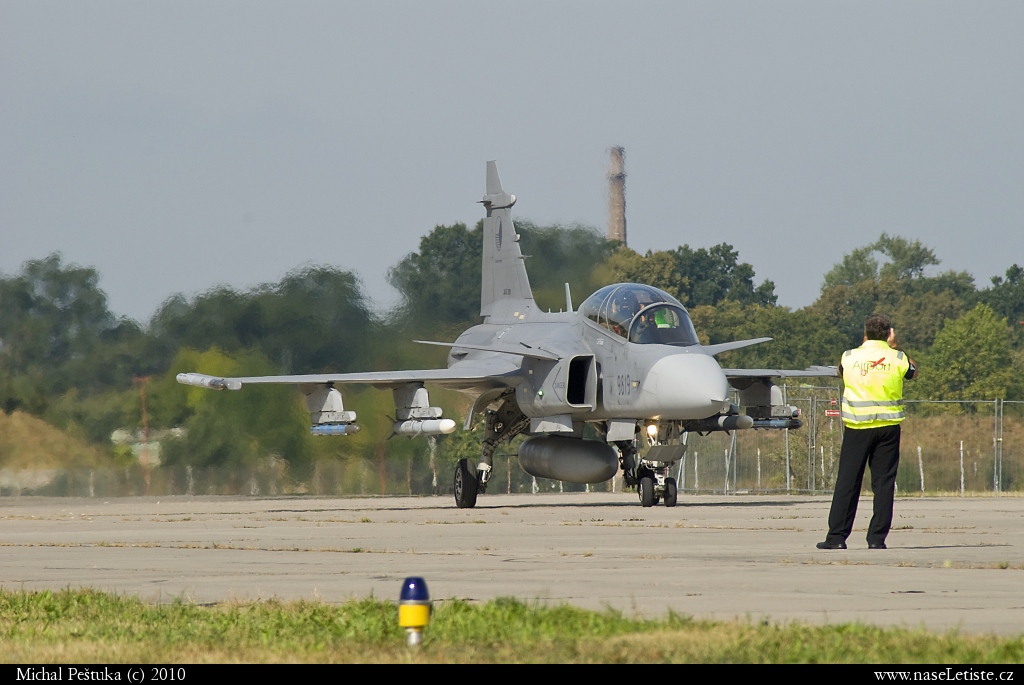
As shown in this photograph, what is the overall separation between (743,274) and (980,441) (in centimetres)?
4582

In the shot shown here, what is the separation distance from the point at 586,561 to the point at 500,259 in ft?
54.8

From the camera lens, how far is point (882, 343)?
428 inches

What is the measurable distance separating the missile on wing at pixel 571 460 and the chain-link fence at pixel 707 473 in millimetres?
3817

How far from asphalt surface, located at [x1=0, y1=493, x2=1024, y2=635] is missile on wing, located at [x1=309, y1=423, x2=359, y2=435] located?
3.55 meters

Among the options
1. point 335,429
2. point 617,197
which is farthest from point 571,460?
point 617,197

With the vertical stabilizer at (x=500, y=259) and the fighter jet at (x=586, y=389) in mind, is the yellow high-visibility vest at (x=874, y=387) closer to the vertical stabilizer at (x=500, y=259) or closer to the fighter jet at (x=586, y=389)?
the fighter jet at (x=586, y=389)

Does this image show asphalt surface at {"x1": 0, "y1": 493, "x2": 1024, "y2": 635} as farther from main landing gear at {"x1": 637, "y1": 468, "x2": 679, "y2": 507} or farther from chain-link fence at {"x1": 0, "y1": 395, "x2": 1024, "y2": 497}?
chain-link fence at {"x1": 0, "y1": 395, "x2": 1024, "y2": 497}

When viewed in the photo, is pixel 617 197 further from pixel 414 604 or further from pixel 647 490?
pixel 414 604

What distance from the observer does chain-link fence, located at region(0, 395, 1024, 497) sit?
91.5 ft

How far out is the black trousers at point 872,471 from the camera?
1069 centimetres

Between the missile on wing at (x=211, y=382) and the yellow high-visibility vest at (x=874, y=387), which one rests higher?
the missile on wing at (x=211, y=382)

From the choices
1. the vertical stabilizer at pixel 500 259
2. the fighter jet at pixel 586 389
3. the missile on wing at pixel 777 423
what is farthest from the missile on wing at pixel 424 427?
the missile on wing at pixel 777 423

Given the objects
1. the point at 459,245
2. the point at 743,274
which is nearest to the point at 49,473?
the point at 459,245

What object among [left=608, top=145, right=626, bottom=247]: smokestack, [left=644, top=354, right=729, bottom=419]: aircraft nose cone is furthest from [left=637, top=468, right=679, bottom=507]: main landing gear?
[left=608, top=145, right=626, bottom=247]: smokestack
